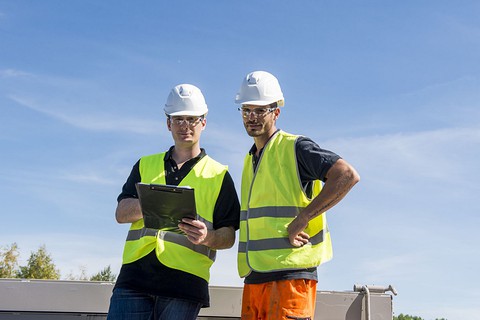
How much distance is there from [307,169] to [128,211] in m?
1.17

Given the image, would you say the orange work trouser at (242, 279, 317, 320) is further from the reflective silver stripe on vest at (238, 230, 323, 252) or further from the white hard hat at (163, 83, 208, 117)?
the white hard hat at (163, 83, 208, 117)

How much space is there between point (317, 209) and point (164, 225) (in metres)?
0.92

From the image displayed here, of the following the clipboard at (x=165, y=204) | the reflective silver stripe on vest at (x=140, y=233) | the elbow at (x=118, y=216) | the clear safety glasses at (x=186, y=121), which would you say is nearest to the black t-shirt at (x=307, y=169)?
the clipboard at (x=165, y=204)

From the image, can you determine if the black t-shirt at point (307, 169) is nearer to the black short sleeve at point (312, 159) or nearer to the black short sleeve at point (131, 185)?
the black short sleeve at point (312, 159)

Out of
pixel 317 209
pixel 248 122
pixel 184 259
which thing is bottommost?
pixel 184 259

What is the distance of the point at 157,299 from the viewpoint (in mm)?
3688

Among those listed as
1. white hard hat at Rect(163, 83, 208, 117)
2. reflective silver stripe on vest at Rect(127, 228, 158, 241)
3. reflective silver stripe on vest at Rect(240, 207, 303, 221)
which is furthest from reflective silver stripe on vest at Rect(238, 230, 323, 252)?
white hard hat at Rect(163, 83, 208, 117)

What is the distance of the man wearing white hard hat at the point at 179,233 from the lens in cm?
368

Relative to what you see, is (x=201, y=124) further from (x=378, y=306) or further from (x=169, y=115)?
(x=378, y=306)

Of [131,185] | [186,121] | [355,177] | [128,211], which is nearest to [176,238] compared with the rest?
[128,211]

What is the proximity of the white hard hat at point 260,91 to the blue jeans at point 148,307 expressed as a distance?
4.32ft

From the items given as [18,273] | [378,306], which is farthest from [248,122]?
[18,273]

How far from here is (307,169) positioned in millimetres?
3590

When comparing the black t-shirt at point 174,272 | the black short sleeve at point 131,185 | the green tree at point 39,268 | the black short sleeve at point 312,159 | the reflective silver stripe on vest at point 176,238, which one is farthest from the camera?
the green tree at point 39,268
